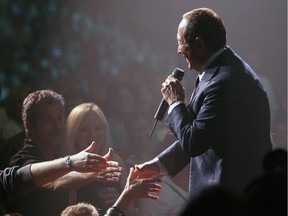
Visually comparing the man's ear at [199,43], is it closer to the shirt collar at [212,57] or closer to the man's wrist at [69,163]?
the shirt collar at [212,57]

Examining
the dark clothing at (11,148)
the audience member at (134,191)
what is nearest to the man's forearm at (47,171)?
the audience member at (134,191)

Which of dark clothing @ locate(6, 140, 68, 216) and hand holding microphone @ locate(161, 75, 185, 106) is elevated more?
hand holding microphone @ locate(161, 75, 185, 106)

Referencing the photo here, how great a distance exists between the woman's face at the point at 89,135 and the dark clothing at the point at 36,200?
342 mm

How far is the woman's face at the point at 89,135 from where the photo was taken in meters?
2.99

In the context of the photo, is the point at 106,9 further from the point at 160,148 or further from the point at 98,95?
the point at 160,148

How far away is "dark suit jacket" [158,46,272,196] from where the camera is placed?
1.97 meters

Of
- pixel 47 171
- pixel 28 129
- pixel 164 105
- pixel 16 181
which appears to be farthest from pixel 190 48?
pixel 28 129

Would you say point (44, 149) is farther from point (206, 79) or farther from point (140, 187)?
point (206, 79)

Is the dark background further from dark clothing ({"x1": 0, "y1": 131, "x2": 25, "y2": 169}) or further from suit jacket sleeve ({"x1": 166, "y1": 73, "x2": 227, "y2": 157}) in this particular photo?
A: suit jacket sleeve ({"x1": 166, "y1": 73, "x2": 227, "y2": 157})

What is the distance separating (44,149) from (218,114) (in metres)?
1.15

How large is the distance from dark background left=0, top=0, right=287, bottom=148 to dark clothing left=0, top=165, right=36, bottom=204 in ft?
3.35

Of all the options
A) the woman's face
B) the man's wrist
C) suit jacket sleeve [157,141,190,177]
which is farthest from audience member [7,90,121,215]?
suit jacket sleeve [157,141,190,177]

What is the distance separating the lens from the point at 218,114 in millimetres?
1968

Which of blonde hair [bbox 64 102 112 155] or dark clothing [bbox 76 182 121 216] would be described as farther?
blonde hair [bbox 64 102 112 155]
